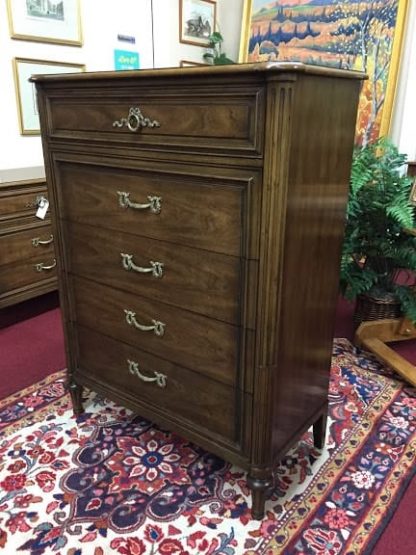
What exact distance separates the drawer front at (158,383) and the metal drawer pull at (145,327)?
0.30 feet

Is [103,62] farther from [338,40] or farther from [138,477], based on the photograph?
[138,477]

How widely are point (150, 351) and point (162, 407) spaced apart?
19 centimetres

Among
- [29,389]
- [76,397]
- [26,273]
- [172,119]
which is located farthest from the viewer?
[26,273]

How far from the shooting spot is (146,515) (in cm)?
139

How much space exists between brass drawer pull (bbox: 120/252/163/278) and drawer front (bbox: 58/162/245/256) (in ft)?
0.26

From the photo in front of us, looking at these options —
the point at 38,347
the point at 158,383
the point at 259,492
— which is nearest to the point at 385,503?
the point at 259,492

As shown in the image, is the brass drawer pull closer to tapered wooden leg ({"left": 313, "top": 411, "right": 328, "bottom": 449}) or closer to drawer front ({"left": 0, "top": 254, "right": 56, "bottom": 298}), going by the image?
tapered wooden leg ({"left": 313, "top": 411, "right": 328, "bottom": 449})

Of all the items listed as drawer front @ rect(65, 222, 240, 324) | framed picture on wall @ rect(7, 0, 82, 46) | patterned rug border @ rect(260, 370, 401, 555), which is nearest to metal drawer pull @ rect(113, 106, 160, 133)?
drawer front @ rect(65, 222, 240, 324)

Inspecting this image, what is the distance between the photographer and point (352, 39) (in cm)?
281

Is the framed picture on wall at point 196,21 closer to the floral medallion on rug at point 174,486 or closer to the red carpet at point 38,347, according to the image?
the red carpet at point 38,347

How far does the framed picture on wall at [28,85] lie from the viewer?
2510 mm

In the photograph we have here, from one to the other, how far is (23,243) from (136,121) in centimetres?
142

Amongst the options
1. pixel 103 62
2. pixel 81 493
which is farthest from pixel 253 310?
pixel 103 62

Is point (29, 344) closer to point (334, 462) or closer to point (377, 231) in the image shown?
point (334, 462)
